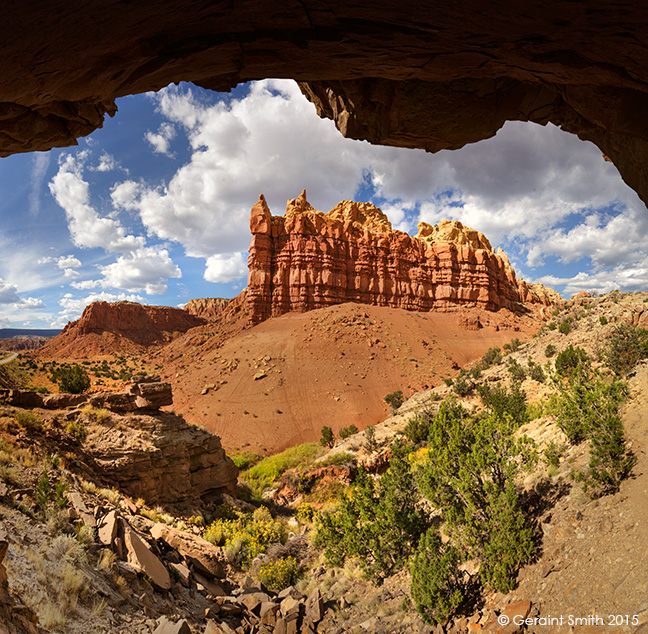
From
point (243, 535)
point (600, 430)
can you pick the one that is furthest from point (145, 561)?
point (600, 430)

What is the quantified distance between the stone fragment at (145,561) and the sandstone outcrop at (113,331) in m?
Result: 87.7

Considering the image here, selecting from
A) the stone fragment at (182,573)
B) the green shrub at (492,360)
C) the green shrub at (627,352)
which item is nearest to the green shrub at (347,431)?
the green shrub at (492,360)

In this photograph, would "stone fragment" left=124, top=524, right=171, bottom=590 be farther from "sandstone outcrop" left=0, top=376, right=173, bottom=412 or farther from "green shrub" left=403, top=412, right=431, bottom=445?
"green shrub" left=403, top=412, right=431, bottom=445

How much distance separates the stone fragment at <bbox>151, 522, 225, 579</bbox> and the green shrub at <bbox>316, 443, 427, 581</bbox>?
3645 mm

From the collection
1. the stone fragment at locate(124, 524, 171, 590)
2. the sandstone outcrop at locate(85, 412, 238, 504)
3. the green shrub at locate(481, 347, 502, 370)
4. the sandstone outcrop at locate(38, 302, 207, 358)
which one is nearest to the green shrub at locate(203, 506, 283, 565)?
the sandstone outcrop at locate(85, 412, 238, 504)

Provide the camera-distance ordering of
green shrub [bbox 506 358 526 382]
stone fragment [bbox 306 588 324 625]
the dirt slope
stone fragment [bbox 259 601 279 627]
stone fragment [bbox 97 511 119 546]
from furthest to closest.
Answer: the dirt slope
green shrub [bbox 506 358 526 382]
stone fragment [bbox 306 588 324 625]
stone fragment [bbox 259 601 279 627]
stone fragment [bbox 97 511 119 546]

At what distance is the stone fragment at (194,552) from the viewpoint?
1002cm

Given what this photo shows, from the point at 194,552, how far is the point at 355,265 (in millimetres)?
55920

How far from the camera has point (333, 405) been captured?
38.0 m

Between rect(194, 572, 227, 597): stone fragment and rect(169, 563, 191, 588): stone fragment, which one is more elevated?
rect(169, 563, 191, 588): stone fragment

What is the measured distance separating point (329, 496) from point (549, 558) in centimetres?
1403

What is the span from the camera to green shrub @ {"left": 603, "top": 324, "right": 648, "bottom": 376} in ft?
43.9

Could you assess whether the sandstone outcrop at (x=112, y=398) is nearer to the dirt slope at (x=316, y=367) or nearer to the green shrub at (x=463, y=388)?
the dirt slope at (x=316, y=367)

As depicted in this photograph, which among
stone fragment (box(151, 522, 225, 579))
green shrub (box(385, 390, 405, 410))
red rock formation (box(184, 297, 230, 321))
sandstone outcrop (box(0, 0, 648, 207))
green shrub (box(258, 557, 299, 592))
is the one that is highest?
red rock formation (box(184, 297, 230, 321))
